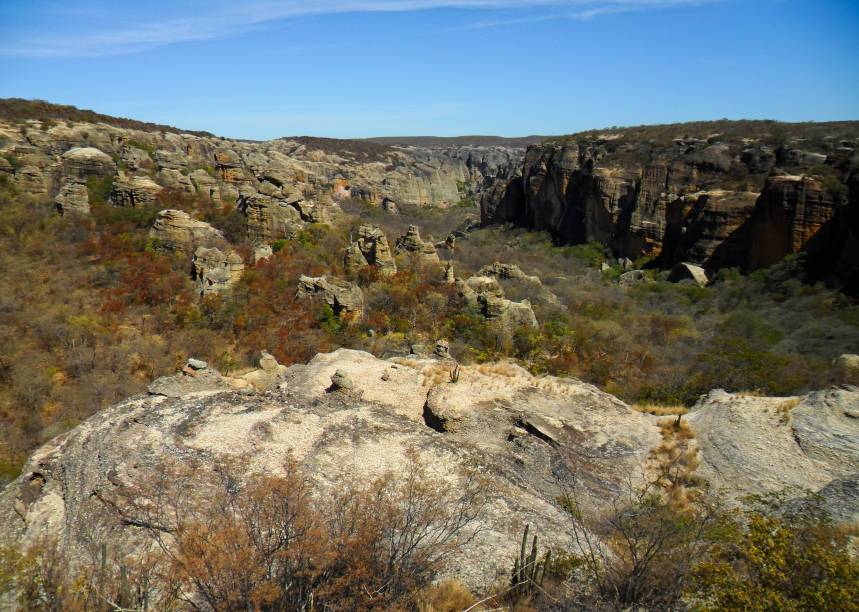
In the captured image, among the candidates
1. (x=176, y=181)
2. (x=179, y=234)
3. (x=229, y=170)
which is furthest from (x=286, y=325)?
(x=229, y=170)

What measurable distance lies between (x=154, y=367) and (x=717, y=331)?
2331 cm

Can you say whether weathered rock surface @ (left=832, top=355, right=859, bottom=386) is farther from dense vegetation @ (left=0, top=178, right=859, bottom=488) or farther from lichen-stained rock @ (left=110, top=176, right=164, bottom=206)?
lichen-stained rock @ (left=110, top=176, right=164, bottom=206)

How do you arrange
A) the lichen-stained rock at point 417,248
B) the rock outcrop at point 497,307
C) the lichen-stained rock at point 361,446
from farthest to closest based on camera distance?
1. the lichen-stained rock at point 417,248
2. the rock outcrop at point 497,307
3. the lichen-stained rock at point 361,446

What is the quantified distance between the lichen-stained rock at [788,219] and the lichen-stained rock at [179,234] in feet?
101

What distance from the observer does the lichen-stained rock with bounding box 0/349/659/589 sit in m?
8.44

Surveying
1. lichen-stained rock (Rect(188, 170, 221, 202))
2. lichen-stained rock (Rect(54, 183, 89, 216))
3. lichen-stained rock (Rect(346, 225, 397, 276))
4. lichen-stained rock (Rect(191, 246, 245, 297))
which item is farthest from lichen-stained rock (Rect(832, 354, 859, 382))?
lichen-stained rock (Rect(54, 183, 89, 216))

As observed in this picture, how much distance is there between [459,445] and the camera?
36.5 feet

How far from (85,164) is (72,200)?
545 centimetres

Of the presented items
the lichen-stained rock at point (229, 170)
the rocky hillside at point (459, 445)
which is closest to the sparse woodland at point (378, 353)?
the rocky hillside at point (459, 445)

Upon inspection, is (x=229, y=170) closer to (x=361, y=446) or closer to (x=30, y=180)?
(x=30, y=180)

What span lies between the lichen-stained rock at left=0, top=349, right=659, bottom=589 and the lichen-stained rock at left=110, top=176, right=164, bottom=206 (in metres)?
17.0

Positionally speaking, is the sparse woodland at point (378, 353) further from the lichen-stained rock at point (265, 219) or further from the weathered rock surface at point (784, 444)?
the lichen-stained rock at point (265, 219)

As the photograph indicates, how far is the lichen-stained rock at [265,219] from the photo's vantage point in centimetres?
2733

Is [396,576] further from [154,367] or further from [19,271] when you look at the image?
[19,271]
